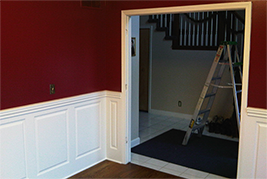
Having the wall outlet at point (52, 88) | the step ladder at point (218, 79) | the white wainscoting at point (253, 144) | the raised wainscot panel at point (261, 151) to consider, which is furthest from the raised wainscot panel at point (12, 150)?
the step ladder at point (218, 79)

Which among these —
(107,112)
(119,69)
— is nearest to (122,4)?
(119,69)

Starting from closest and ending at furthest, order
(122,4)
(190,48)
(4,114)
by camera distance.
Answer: (4,114) < (122,4) < (190,48)

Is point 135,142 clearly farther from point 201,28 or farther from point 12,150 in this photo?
point 201,28

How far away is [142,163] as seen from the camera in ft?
13.1

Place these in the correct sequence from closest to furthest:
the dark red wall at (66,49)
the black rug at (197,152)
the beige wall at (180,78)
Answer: the dark red wall at (66,49)
the black rug at (197,152)
the beige wall at (180,78)

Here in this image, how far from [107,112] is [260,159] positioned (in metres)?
2.02

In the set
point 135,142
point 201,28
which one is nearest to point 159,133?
point 135,142

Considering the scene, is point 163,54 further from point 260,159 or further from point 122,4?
point 260,159

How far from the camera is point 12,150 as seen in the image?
9.49ft

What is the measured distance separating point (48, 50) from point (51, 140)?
3.34 ft

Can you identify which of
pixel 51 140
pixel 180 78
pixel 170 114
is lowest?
pixel 170 114

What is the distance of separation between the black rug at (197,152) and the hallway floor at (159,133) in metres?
0.12

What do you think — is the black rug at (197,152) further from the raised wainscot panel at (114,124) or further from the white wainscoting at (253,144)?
the white wainscoting at (253,144)

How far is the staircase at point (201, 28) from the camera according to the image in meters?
5.36
